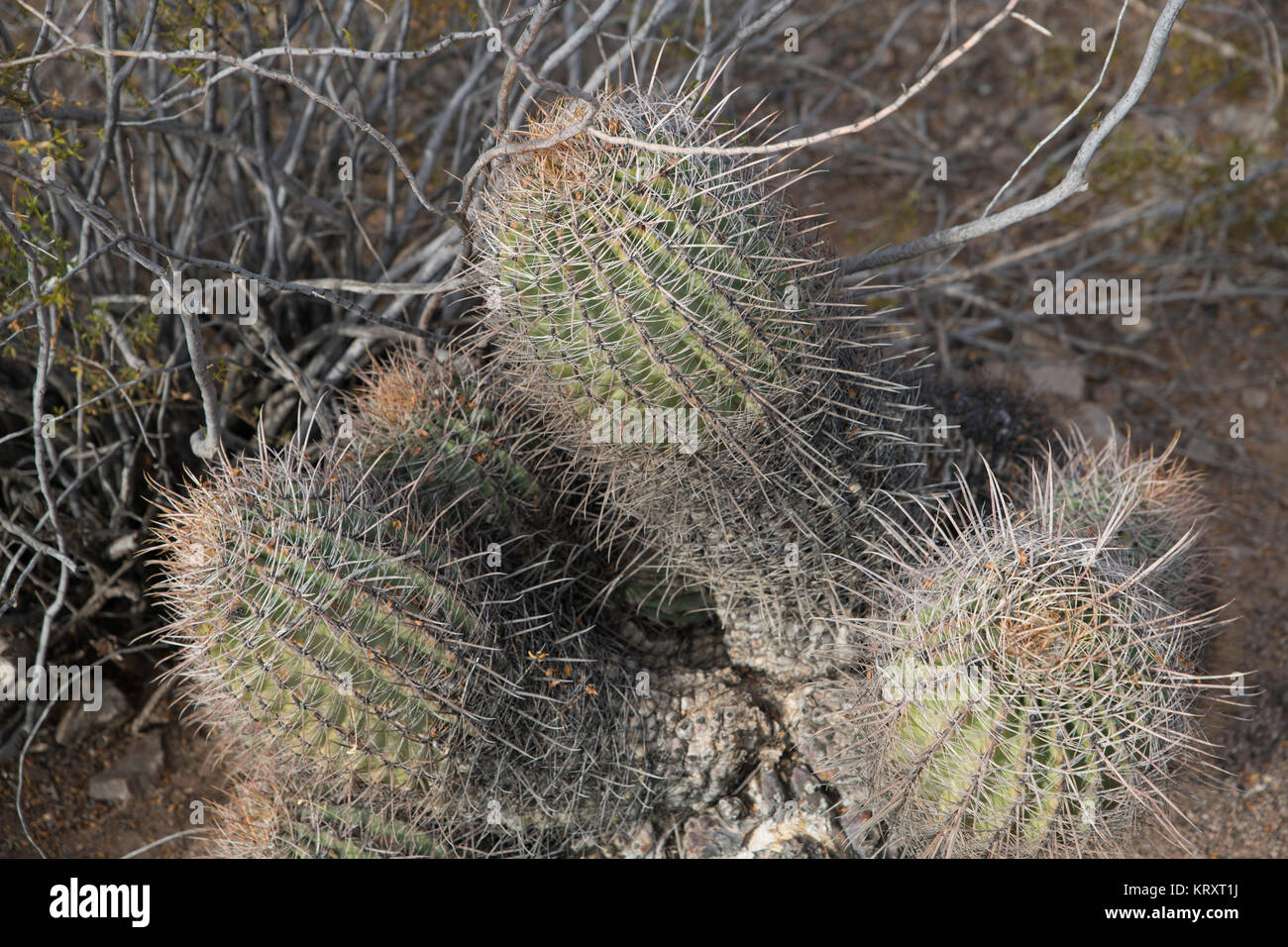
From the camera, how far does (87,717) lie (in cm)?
318

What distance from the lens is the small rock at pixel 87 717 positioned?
3.16m

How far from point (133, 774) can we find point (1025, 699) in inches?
104

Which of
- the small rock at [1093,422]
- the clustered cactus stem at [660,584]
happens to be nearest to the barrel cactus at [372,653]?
the clustered cactus stem at [660,584]

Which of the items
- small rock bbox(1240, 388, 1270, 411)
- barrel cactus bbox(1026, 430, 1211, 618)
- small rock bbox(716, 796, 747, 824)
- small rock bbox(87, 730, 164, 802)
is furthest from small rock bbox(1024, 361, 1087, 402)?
small rock bbox(87, 730, 164, 802)

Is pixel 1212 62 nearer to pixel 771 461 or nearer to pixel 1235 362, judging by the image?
pixel 1235 362

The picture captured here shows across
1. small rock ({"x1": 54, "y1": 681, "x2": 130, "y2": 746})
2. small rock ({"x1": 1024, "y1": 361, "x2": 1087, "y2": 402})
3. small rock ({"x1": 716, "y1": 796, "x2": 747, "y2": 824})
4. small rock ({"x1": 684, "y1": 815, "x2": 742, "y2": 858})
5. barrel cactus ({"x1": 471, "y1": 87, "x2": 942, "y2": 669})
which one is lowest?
small rock ({"x1": 684, "y1": 815, "x2": 742, "y2": 858})

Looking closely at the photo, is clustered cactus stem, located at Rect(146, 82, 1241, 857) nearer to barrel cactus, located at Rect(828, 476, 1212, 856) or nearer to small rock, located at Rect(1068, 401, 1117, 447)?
barrel cactus, located at Rect(828, 476, 1212, 856)

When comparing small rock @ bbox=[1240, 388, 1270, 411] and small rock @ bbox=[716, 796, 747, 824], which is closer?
small rock @ bbox=[716, 796, 747, 824]

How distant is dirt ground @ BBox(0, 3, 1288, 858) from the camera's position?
10.1ft

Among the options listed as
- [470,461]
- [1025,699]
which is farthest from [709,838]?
[470,461]

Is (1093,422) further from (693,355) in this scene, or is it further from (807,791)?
(693,355)

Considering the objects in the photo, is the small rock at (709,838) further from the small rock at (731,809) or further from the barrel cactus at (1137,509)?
the barrel cactus at (1137,509)

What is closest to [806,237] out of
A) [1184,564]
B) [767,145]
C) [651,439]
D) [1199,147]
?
[767,145]

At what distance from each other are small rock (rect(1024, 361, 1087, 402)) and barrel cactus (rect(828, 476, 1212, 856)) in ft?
7.30
